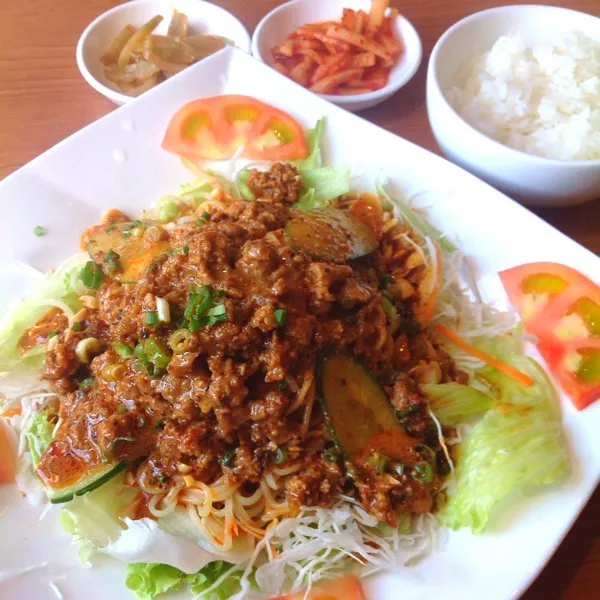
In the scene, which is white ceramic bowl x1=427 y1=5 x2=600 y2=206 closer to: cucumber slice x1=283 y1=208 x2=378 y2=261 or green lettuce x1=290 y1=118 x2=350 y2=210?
green lettuce x1=290 y1=118 x2=350 y2=210

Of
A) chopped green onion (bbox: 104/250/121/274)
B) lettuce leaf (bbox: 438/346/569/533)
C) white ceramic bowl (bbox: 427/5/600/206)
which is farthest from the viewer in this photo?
white ceramic bowl (bbox: 427/5/600/206)

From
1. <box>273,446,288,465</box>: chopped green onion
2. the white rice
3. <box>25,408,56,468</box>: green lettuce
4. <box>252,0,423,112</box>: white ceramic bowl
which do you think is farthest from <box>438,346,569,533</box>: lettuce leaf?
<box>252,0,423,112</box>: white ceramic bowl

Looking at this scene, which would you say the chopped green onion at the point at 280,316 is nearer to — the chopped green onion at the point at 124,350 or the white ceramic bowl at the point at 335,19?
the chopped green onion at the point at 124,350

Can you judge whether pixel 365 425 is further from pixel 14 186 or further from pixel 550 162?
pixel 14 186

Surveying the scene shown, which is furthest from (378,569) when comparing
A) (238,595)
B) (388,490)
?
(238,595)

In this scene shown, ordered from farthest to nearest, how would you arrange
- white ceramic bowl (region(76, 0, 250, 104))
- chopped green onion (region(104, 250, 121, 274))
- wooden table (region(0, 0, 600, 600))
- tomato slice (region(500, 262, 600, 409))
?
white ceramic bowl (region(76, 0, 250, 104))
wooden table (region(0, 0, 600, 600))
chopped green onion (region(104, 250, 121, 274))
tomato slice (region(500, 262, 600, 409))

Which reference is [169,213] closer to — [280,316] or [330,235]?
[330,235]

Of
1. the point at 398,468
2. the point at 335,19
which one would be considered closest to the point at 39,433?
the point at 398,468
